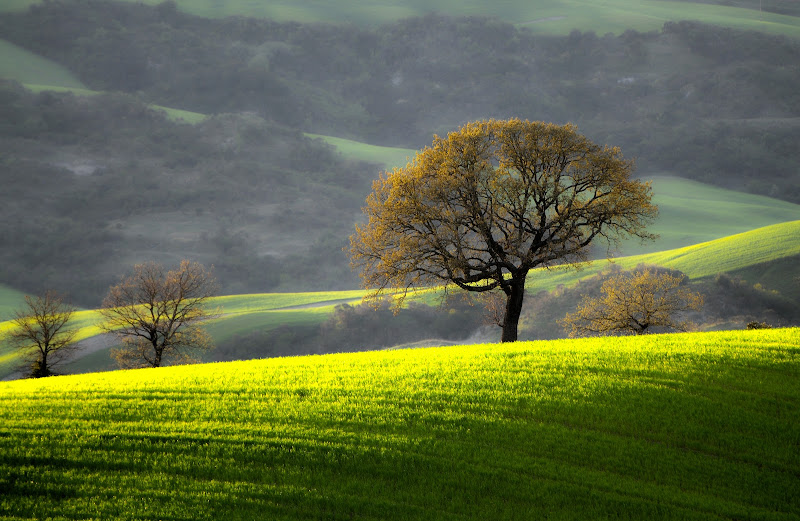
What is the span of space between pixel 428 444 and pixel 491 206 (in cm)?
2273

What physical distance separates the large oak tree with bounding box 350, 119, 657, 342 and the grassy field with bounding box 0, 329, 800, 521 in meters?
13.0

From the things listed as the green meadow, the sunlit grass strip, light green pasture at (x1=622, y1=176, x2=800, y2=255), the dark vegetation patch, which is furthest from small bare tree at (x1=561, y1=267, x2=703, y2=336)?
light green pasture at (x1=622, y1=176, x2=800, y2=255)

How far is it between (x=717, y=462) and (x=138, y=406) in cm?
1683

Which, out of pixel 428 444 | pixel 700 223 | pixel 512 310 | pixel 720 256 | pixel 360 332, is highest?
pixel 700 223

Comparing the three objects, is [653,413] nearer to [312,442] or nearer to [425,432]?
[425,432]

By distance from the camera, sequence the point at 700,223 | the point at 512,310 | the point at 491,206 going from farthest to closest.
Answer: the point at 700,223, the point at 512,310, the point at 491,206

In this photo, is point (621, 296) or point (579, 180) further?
point (621, 296)

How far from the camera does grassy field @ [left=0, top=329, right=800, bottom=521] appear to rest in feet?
47.8

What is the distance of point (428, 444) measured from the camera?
57.1 ft

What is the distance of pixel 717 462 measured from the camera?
1708 centimetres

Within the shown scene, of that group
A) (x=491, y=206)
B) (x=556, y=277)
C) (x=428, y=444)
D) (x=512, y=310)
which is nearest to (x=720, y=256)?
(x=556, y=277)

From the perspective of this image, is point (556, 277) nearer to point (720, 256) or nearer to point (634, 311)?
point (720, 256)

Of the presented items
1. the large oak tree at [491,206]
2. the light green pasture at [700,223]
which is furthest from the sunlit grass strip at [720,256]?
the light green pasture at [700,223]

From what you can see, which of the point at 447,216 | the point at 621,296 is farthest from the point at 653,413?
the point at 621,296
